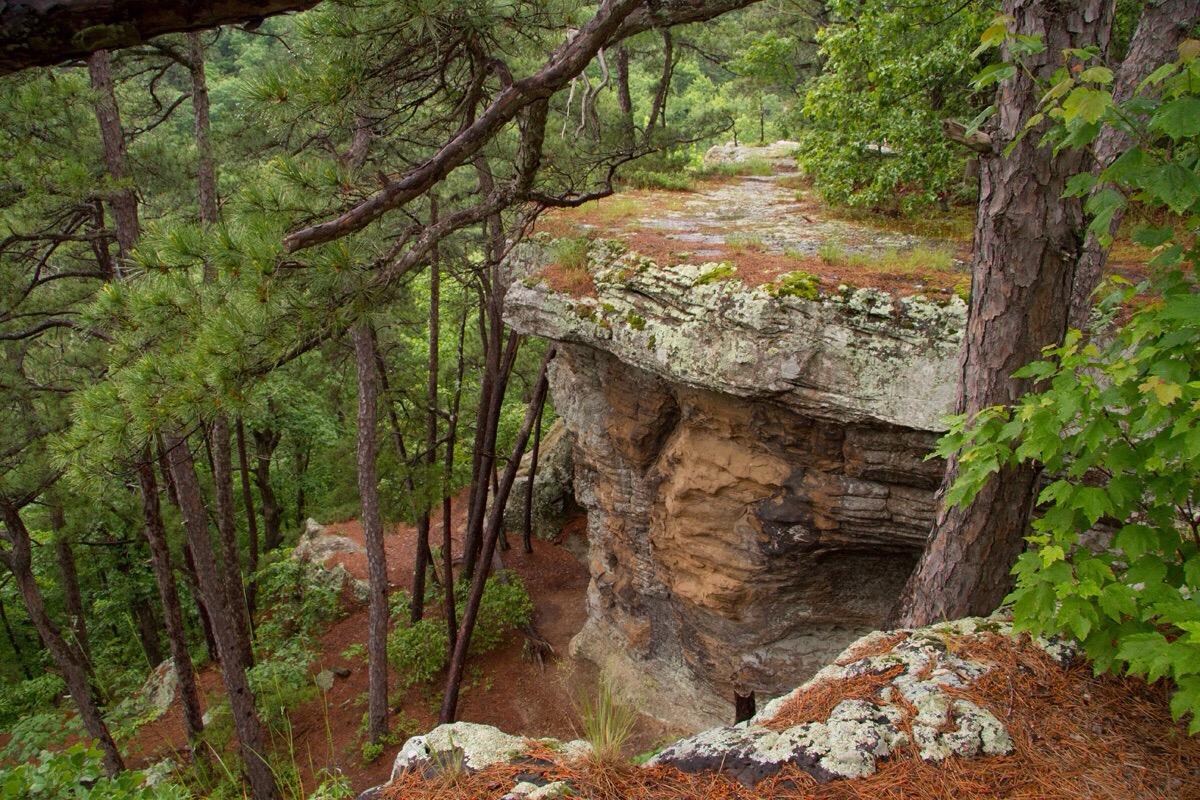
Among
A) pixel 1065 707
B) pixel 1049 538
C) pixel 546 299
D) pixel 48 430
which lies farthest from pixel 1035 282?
pixel 48 430

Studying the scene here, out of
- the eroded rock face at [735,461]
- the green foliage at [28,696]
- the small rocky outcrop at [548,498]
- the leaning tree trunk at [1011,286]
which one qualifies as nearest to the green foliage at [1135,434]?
the leaning tree trunk at [1011,286]

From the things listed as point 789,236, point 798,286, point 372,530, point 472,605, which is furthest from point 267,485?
point 798,286

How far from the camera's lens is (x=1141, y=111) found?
2488mm

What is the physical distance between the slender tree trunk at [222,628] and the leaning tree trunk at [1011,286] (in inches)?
328

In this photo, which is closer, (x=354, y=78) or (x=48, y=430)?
(x=354, y=78)

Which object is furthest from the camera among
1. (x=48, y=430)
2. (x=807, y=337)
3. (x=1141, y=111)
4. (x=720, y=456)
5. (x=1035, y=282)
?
(x=48, y=430)

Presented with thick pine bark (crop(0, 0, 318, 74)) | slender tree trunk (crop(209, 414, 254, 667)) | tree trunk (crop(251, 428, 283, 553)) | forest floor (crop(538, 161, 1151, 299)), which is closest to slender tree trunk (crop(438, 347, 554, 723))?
forest floor (crop(538, 161, 1151, 299))

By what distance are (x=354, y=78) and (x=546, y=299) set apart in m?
4.04

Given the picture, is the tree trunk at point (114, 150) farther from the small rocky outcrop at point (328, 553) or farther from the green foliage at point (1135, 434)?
the small rocky outcrop at point (328, 553)

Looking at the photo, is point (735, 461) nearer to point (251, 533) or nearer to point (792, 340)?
point (792, 340)

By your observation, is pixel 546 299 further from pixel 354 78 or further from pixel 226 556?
pixel 226 556

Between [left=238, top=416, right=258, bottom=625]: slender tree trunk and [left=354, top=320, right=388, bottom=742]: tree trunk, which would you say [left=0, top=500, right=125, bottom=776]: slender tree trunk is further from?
[left=238, top=416, right=258, bottom=625]: slender tree trunk

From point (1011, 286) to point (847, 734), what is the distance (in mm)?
2424

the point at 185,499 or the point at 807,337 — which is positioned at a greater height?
the point at 807,337
